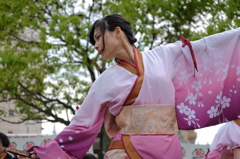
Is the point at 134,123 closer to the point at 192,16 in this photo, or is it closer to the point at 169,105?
the point at 169,105

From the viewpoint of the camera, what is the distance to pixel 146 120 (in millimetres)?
3812

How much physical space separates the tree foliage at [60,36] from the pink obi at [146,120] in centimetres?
843

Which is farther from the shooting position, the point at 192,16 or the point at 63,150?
the point at 192,16

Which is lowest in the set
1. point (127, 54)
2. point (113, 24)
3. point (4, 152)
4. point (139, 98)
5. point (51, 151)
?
point (4, 152)

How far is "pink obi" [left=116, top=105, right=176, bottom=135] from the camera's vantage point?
3.81 m

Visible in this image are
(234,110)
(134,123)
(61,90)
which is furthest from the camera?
(61,90)

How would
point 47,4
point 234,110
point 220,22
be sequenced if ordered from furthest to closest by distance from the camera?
1. point 47,4
2. point 220,22
3. point 234,110

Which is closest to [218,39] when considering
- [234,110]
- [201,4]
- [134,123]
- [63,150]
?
[234,110]

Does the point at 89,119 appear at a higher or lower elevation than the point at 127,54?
lower

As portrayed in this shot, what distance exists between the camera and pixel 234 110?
161 inches

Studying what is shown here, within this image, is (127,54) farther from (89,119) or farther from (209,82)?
(209,82)

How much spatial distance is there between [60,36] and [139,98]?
9425mm

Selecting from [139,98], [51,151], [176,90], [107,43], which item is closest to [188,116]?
[176,90]

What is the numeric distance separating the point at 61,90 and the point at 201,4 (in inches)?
177
